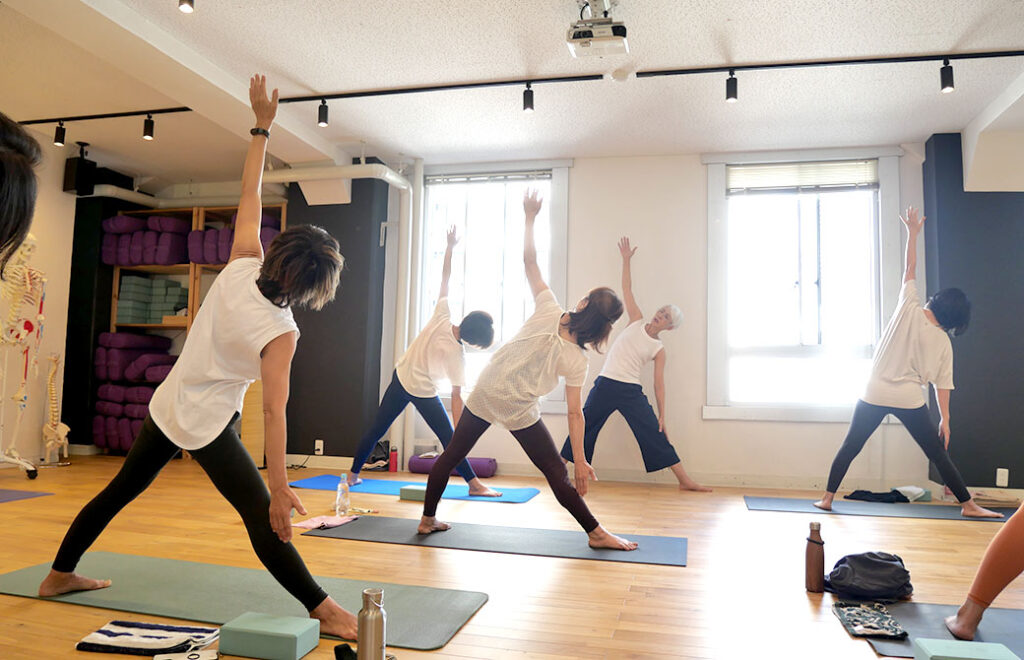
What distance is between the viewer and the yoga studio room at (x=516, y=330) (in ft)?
7.06

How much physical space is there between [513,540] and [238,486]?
1.75 meters

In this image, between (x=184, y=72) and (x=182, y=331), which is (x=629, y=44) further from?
(x=182, y=331)

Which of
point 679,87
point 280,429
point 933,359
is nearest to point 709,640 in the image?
point 280,429

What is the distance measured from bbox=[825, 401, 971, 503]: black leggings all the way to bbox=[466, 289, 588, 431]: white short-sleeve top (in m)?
2.32

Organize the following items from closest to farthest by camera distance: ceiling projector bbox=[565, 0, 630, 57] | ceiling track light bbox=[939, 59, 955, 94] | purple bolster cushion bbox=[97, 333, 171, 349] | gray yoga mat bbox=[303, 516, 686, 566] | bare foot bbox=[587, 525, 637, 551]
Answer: gray yoga mat bbox=[303, 516, 686, 566] < bare foot bbox=[587, 525, 637, 551] < ceiling projector bbox=[565, 0, 630, 57] < ceiling track light bbox=[939, 59, 955, 94] < purple bolster cushion bbox=[97, 333, 171, 349]

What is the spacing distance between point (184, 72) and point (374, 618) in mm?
4073

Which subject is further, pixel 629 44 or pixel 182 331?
pixel 182 331

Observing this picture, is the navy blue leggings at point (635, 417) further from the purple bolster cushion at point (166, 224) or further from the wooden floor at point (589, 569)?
the purple bolster cushion at point (166, 224)

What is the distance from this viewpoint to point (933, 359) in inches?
171

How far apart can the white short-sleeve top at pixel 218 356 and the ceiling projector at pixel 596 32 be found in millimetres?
2466

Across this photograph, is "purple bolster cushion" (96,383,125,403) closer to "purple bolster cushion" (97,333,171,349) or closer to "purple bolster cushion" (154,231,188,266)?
"purple bolster cushion" (97,333,171,349)

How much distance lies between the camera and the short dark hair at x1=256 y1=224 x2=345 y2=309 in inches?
76.6

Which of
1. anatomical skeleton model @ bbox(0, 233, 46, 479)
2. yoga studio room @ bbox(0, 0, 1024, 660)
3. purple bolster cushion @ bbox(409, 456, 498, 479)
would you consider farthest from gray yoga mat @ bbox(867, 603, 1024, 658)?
anatomical skeleton model @ bbox(0, 233, 46, 479)

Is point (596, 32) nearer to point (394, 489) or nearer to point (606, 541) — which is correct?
point (606, 541)
